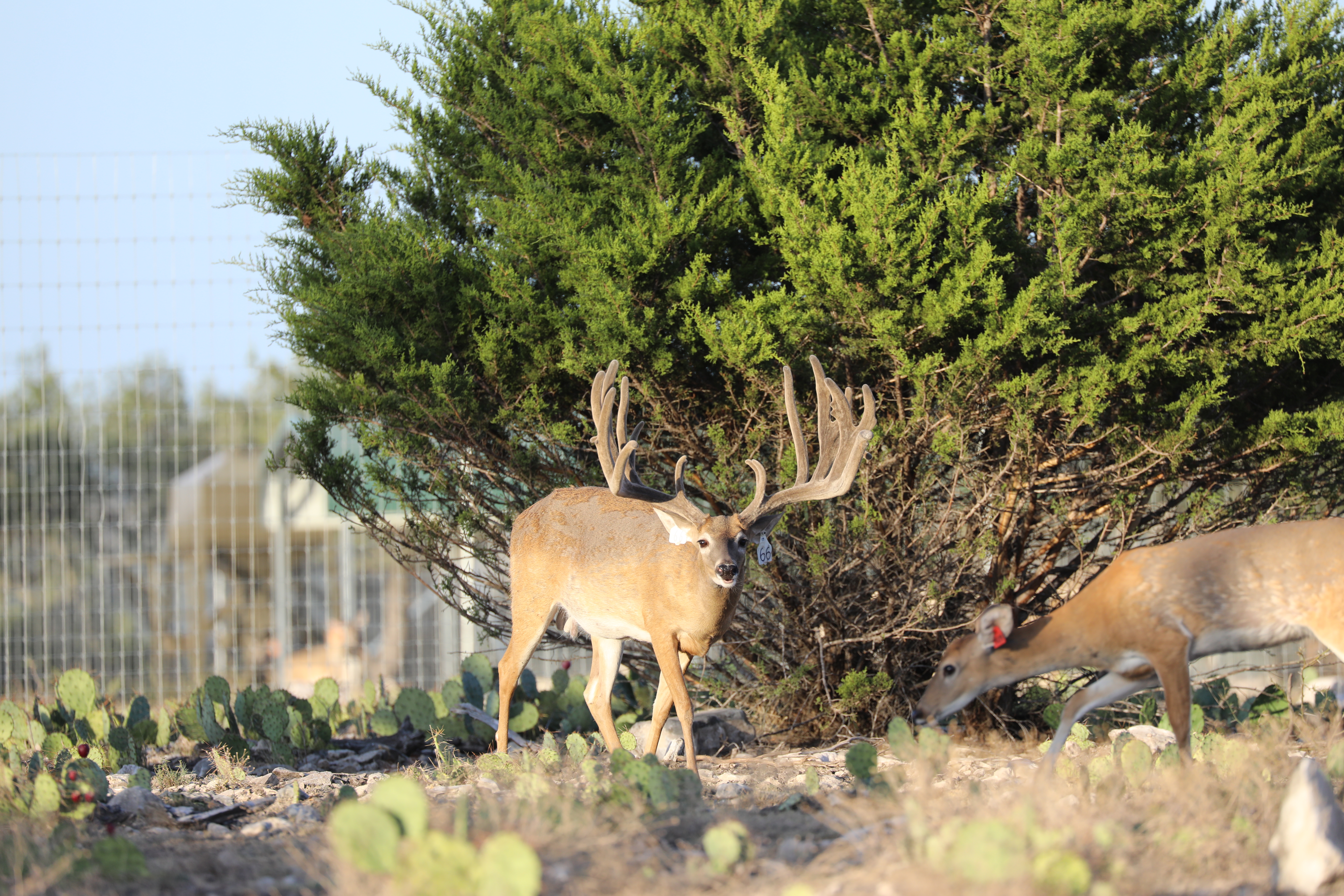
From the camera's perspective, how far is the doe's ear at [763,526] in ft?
20.4

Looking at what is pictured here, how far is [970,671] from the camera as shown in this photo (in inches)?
212

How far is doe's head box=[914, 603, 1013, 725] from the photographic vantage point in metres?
5.32

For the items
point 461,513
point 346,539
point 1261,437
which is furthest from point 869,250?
point 346,539

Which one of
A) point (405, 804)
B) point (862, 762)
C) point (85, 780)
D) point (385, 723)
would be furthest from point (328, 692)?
point (405, 804)

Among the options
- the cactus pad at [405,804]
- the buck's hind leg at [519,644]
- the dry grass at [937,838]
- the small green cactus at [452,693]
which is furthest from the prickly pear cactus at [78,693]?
the cactus pad at [405,804]

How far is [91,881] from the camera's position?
3295 millimetres

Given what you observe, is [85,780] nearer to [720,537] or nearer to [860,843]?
[720,537]

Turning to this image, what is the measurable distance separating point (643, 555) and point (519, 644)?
39.7 inches

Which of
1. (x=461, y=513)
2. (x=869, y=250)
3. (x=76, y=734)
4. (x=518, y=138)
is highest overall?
(x=518, y=138)

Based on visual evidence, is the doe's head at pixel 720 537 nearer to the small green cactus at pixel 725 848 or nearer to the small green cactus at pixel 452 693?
the small green cactus at pixel 452 693

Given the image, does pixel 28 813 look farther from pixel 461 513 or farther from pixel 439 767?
pixel 461 513

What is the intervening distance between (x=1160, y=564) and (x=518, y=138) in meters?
4.59

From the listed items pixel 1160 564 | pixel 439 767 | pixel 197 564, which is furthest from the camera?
pixel 197 564

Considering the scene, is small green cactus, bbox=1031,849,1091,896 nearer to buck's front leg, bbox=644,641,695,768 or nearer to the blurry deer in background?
buck's front leg, bbox=644,641,695,768
